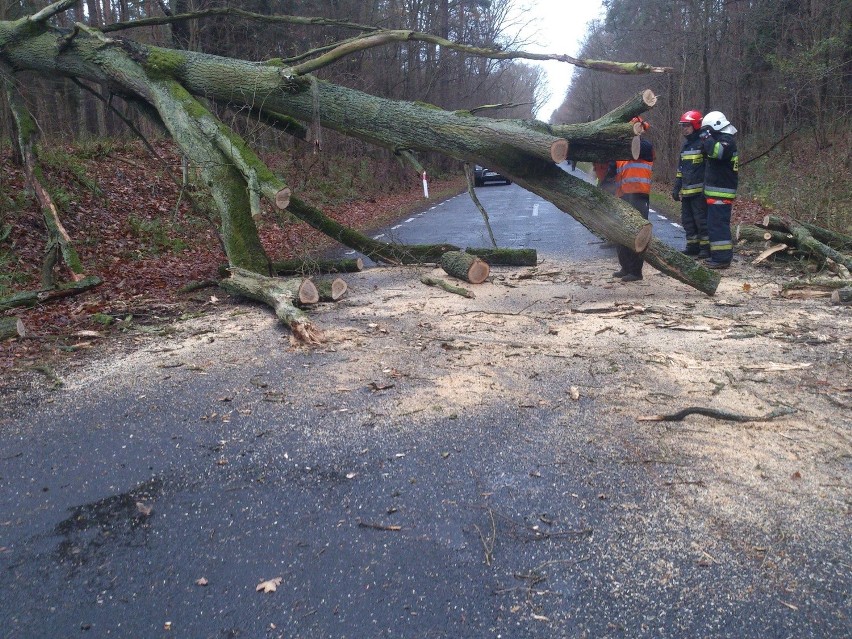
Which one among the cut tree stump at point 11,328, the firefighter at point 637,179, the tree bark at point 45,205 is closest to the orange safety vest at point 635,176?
the firefighter at point 637,179

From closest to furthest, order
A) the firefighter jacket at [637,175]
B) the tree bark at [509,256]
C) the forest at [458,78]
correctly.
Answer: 1. the firefighter jacket at [637,175]
2. the tree bark at [509,256]
3. the forest at [458,78]

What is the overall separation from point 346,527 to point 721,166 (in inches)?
310

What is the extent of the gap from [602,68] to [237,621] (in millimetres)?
6481

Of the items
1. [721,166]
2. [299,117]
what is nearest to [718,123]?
[721,166]

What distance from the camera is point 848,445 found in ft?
12.9

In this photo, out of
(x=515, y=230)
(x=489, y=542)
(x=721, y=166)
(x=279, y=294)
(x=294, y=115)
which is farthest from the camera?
(x=515, y=230)

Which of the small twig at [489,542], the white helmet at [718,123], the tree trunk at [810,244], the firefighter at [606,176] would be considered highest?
the white helmet at [718,123]

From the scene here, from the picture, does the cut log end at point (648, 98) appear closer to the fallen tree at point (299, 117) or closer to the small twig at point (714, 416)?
the fallen tree at point (299, 117)

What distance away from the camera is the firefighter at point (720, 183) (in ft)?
30.6

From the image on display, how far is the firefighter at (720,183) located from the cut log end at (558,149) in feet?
10.0

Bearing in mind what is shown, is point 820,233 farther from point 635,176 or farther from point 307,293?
point 307,293

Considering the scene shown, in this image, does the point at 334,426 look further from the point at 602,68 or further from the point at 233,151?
the point at 602,68

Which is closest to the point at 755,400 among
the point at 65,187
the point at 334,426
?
the point at 334,426

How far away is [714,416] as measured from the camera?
435cm
